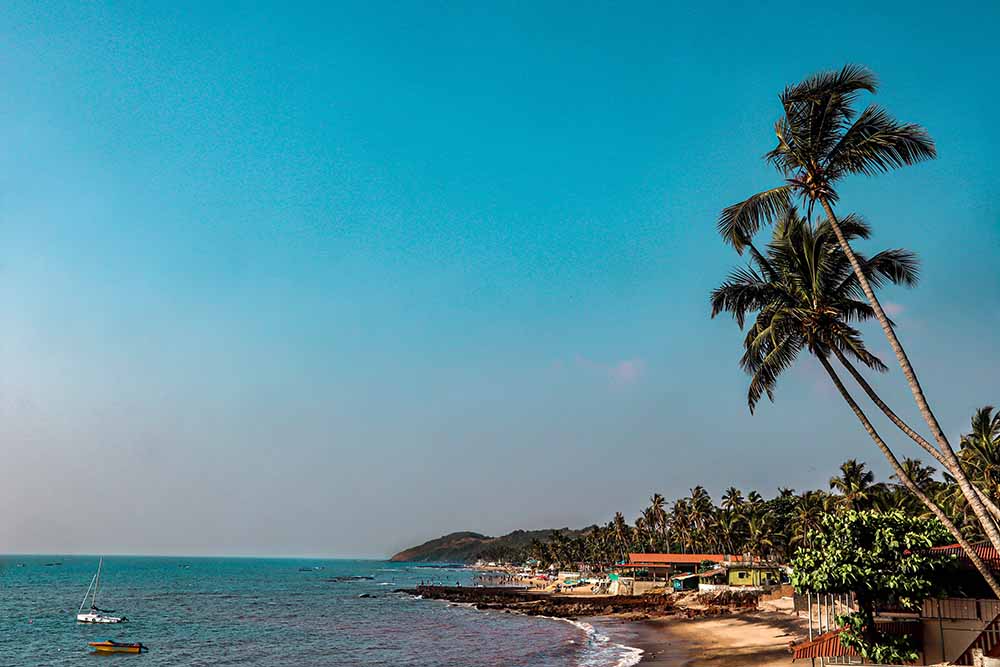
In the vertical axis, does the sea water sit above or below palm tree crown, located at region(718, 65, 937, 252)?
below

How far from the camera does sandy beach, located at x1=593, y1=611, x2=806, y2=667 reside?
3775cm

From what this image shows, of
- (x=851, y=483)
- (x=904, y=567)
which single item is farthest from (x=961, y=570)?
(x=851, y=483)

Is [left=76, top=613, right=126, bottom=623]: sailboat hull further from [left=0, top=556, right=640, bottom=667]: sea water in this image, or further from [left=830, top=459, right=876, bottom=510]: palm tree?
[left=830, top=459, right=876, bottom=510]: palm tree

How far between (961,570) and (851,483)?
39357 mm

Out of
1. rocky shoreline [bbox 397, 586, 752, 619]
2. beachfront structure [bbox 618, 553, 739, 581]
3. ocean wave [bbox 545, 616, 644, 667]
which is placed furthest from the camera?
beachfront structure [bbox 618, 553, 739, 581]

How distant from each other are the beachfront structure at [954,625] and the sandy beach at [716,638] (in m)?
9.67

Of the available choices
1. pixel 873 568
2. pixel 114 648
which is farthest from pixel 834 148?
pixel 114 648

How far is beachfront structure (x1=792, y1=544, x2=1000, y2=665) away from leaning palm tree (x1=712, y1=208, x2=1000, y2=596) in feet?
14.0

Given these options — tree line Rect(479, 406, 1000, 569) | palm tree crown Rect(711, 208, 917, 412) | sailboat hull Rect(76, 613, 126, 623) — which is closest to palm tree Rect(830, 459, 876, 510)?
tree line Rect(479, 406, 1000, 569)

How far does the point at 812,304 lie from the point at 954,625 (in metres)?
11.4

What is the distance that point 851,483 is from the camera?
195ft

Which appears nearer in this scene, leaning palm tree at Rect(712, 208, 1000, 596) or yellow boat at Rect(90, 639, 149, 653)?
leaning palm tree at Rect(712, 208, 1000, 596)

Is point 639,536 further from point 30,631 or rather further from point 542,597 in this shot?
point 30,631

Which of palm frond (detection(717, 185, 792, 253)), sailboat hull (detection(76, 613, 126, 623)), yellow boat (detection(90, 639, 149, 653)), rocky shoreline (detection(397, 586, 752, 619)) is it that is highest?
palm frond (detection(717, 185, 792, 253))
